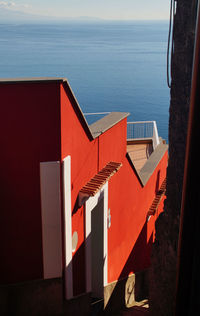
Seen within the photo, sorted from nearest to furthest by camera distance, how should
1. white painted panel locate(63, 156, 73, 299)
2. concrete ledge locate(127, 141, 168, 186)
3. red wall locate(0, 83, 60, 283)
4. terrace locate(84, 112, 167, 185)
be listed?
red wall locate(0, 83, 60, 283) < white painted panel locate(63, 156, 73, 299) < concrete ledge locate(127, 141, 168, 186) < terrace locate(84, 112, 167, 185)

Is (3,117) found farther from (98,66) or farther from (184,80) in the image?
(98,66)

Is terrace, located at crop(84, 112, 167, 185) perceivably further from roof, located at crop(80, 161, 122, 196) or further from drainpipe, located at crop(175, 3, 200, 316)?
drainpipe, located at crop(175, 3, 200, 316)

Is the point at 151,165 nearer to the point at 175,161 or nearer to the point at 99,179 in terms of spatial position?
the point at 99,179

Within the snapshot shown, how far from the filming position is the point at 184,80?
5.36m

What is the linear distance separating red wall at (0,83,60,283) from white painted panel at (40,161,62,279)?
2.8 inches

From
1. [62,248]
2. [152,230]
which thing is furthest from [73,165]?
[152,230]

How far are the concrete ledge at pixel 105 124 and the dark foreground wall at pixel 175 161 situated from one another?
1.55m

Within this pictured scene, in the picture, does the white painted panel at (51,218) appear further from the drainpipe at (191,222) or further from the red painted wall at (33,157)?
the drainpipe at (191,222)

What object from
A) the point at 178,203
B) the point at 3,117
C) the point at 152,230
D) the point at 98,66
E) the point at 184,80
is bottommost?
the point at 152,230

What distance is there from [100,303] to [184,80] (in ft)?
15.3

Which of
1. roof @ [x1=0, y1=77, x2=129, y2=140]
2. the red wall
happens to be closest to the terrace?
roof @ [x1=0, y1=77, x2=129, y2=140]

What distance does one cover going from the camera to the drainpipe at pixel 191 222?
1.98 metres

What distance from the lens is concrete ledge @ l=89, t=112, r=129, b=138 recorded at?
267 inches

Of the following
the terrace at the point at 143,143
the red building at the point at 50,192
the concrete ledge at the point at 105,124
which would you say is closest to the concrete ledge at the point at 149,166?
the terrace at the point at 143,143
